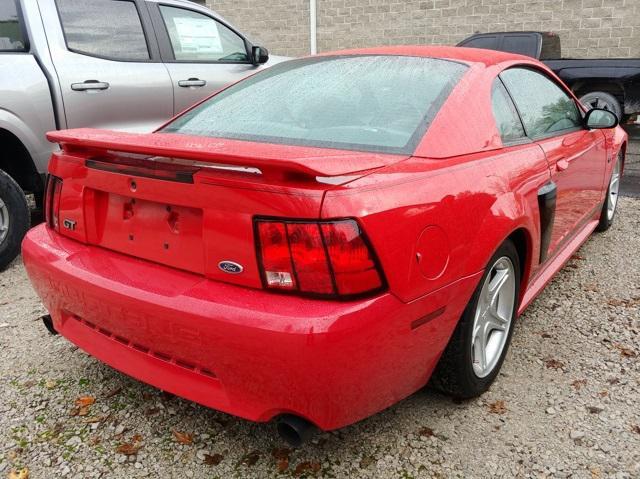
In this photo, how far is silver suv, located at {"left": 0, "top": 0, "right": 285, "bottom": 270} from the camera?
3838 mm

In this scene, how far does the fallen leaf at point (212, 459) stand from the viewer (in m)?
2.04

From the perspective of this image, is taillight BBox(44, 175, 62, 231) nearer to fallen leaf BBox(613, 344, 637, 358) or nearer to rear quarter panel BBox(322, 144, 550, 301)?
rear quarter panel BBox(322, 144, 550, 301)

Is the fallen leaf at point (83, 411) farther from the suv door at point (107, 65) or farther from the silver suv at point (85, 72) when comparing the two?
the suv door at point (107, 65)

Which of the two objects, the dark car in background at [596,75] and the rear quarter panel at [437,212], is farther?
the dark car in background at [596,75]

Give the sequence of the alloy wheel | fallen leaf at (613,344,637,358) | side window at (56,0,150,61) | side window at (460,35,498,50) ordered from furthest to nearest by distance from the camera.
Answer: side window at (460,35,498,50) → side window at (56,0,150,61) → fallen leaf at (613,344,637,358) → the alloy wheel

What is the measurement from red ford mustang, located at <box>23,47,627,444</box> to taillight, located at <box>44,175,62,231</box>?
11 mm

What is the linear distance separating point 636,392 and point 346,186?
1726 mm

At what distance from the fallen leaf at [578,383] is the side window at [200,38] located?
394cm

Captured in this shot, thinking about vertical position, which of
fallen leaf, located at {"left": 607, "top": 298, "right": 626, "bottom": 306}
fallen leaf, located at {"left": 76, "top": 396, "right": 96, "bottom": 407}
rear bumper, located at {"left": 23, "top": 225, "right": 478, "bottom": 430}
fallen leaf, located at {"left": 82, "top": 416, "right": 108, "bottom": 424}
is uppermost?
rear bumper, located at {"left": 23, "top": 225, "right": 478, "bottom": 430}

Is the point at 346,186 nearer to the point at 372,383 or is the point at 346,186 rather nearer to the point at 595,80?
the point at 372,383

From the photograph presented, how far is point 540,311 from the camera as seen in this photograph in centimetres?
329

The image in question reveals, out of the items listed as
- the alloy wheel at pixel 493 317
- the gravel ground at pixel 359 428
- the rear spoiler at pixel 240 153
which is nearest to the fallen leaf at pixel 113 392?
the gravel ground at pixel 359 428

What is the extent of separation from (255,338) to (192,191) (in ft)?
1.65

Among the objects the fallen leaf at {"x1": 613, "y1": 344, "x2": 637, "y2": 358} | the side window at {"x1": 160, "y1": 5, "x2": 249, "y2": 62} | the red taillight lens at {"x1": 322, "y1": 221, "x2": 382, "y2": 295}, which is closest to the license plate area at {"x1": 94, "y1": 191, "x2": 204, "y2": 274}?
the red taillight lens at {"x1": 322, "y1": 221, "x2": 382, "y2": 295}
